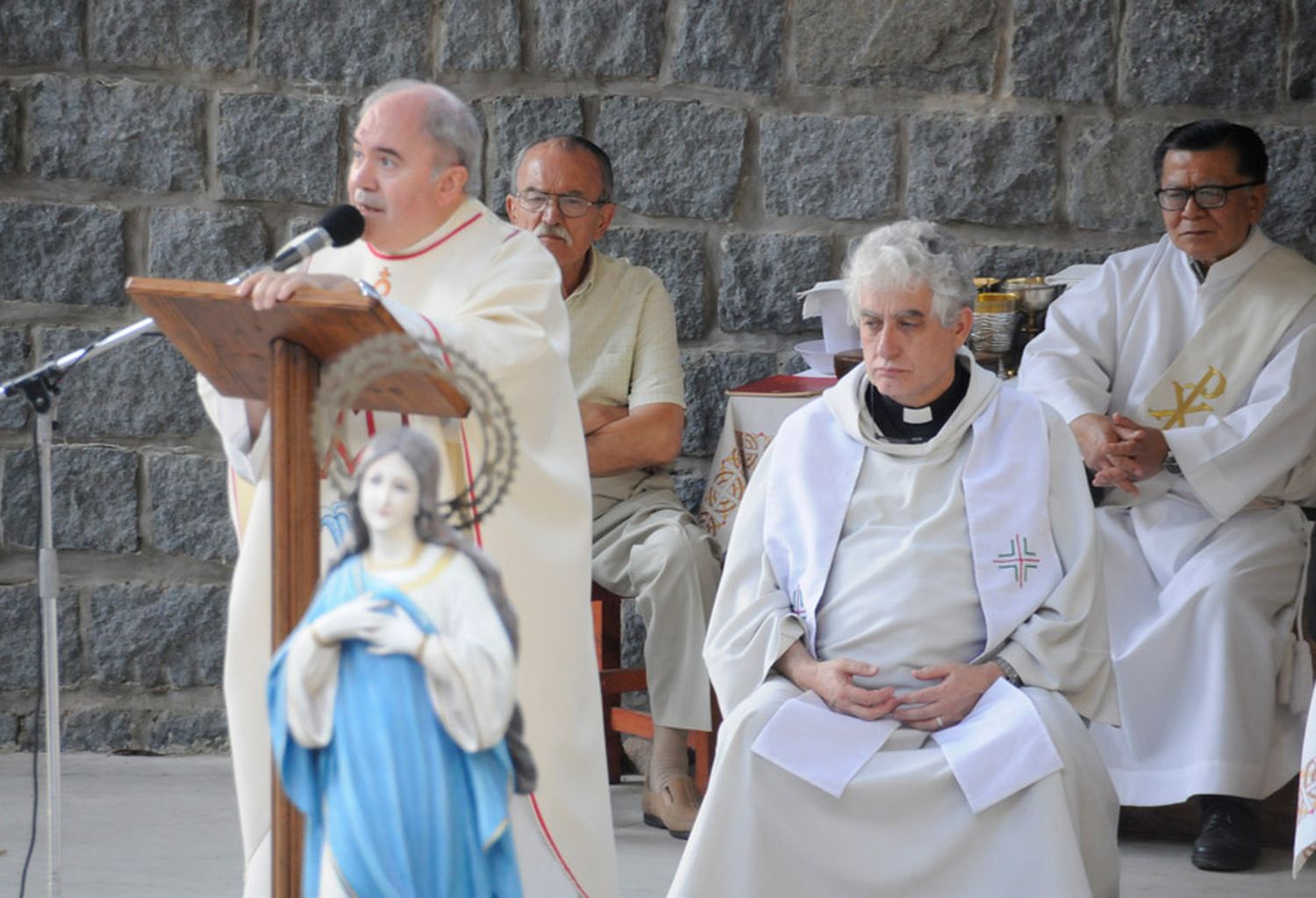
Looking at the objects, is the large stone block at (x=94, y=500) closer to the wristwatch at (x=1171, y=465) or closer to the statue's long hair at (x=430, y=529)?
the wristwatch at (x=1171, y=465)

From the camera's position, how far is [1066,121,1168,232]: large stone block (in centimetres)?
517

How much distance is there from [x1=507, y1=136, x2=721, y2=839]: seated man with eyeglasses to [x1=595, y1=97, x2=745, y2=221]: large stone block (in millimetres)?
438

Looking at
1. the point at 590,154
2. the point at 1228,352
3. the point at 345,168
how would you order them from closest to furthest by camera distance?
the point at 1228,352 → the point at 590,154 → the point at 345,168

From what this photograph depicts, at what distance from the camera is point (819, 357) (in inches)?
192

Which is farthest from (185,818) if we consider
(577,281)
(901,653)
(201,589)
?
(901,653)

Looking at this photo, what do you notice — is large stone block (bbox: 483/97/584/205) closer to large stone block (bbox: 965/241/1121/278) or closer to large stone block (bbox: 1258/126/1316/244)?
large stone block (bbox: 965/241/1121/278)

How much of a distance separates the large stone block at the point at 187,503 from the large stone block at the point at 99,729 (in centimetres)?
49

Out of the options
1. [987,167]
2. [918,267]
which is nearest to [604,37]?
[987,167]

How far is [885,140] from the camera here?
526 cm

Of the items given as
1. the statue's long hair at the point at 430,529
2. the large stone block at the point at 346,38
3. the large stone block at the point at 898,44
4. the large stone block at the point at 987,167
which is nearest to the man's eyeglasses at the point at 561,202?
the large stone block at the point at 346,38

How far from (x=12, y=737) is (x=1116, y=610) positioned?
3.05 m

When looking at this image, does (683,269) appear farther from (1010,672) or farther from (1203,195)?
(1010,672)

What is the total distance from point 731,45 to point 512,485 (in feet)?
8.57

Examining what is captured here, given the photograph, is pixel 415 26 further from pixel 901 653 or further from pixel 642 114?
pixel 901 653
